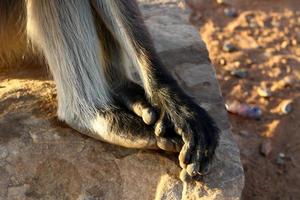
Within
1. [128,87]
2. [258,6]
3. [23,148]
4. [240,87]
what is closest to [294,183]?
[240,87]

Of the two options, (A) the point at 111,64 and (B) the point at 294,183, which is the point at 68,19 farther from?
(B) the point at 294,183

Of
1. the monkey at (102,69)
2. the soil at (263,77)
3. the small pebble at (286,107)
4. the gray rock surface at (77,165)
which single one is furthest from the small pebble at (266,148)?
the monkey at (102,69)

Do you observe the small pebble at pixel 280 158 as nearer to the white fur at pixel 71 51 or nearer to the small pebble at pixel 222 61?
the small pebble at pixel 222 61

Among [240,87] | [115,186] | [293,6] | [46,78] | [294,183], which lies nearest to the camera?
[115,186]

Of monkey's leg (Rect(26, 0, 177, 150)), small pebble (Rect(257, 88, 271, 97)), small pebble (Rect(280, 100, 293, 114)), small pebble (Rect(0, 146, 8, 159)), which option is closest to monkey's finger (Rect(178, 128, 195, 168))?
monkey's leg (Rect(26, 0, 177, 150))

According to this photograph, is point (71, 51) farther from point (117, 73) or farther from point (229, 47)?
point (229, 47)

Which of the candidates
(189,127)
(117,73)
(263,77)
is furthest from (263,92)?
(189,127)
